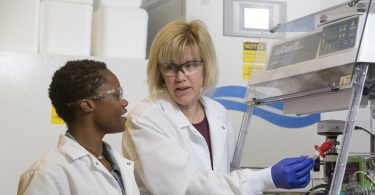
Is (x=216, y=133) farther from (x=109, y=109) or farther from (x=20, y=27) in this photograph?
(x=20, y=27)

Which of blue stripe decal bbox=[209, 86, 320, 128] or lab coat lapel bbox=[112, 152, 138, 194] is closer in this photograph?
lab coat lapel bbox=[112, 152, 138, 194]

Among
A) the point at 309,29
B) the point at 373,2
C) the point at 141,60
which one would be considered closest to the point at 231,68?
the point at 141,60

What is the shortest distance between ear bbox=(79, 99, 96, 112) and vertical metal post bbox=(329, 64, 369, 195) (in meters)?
0.68

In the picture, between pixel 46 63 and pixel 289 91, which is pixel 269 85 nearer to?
pixel 289 91

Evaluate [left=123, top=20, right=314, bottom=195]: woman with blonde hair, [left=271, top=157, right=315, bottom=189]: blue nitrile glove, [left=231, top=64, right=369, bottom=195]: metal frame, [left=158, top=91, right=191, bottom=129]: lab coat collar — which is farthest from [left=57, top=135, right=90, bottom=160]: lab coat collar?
[left=231, top=64, right=369, bottom=195]: metal frame

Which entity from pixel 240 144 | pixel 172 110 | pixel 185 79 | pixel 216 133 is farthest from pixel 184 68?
pixel 240 144

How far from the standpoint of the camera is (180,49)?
2.00 metres

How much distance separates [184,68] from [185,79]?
36mm

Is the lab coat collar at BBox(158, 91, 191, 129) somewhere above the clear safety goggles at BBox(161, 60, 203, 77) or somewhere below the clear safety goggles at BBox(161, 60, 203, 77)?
below

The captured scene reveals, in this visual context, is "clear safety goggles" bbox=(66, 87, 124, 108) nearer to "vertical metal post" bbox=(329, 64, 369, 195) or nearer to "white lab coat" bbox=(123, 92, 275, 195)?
"white lab coat" bbox=(123, 92, 275, 195)

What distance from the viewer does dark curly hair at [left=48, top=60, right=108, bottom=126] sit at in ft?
5.75

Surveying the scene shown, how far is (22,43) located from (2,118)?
0.35 metres

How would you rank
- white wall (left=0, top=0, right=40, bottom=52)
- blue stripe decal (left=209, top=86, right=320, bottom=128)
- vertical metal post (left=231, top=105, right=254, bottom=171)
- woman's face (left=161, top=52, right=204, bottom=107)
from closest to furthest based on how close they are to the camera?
woman's face (left=161, top=52, right=204, bottom=107) → vertical metal post (left=231, top=105, right=254, bottom=171) → white wall (left=0, top=0, right=40, bottom=52) → blue stripe decal (left=209, top=86, right=320, bottom=128)

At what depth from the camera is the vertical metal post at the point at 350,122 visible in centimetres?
154
